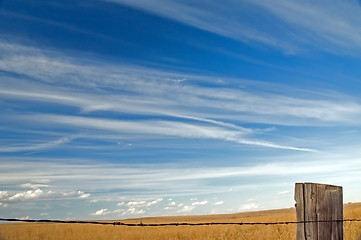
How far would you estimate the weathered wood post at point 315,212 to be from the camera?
4.03 metres

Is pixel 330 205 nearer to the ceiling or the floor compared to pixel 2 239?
nearer to the ceiling

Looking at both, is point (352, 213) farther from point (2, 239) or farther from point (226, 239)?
point (2, 239)

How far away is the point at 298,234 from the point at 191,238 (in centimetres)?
953

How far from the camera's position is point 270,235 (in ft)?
35.4

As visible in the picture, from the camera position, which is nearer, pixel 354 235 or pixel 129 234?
pixel 354 235

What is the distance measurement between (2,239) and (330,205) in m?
2.78

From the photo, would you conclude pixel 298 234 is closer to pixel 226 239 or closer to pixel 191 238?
pixel 226 239

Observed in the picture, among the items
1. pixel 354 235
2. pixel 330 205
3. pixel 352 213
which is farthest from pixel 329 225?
pixel 352 213

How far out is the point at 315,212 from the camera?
4.05m

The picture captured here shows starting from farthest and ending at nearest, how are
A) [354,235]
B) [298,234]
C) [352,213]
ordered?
[352,213], [354,235], [298,234]

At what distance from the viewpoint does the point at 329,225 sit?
4.12 meters

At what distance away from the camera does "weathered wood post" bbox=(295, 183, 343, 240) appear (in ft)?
13.2

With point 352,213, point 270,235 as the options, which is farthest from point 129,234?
point 352,213

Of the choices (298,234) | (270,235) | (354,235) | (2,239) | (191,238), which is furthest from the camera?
(191,238)
